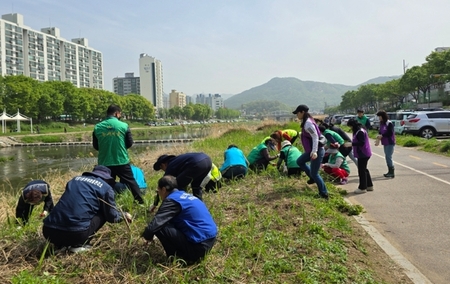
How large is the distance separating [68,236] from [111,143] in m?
2.13

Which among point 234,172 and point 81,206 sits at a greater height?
point 81,206

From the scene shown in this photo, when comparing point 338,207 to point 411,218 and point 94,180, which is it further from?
point 94,180

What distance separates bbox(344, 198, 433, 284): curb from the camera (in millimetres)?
3618

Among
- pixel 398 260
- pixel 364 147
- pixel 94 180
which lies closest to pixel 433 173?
pixel 364 147

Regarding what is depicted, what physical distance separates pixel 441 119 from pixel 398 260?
17768 mm

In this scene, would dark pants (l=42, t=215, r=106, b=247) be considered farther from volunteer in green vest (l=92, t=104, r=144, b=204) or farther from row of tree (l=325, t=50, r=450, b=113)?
row of tree (l=325, t=50, r=450, b=113)

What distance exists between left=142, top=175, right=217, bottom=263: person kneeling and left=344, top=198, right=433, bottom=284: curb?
6.86 ft

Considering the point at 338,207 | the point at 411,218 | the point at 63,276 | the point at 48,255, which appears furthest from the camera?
the point at 338,207

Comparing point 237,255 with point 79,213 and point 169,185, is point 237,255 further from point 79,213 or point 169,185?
point 79,213

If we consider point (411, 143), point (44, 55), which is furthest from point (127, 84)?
point (411, 143)

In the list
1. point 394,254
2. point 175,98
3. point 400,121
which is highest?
point 175,98

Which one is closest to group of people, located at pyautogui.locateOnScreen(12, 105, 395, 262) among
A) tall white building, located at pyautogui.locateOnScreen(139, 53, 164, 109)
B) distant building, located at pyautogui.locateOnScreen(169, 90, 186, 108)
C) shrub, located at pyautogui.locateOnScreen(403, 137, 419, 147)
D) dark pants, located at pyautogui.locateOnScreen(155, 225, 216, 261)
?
dark pants, located at pyautogui.locateOnScreen(155, 225, 216, 261)

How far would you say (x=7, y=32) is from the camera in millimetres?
81812

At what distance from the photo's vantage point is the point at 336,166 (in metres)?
8.34
